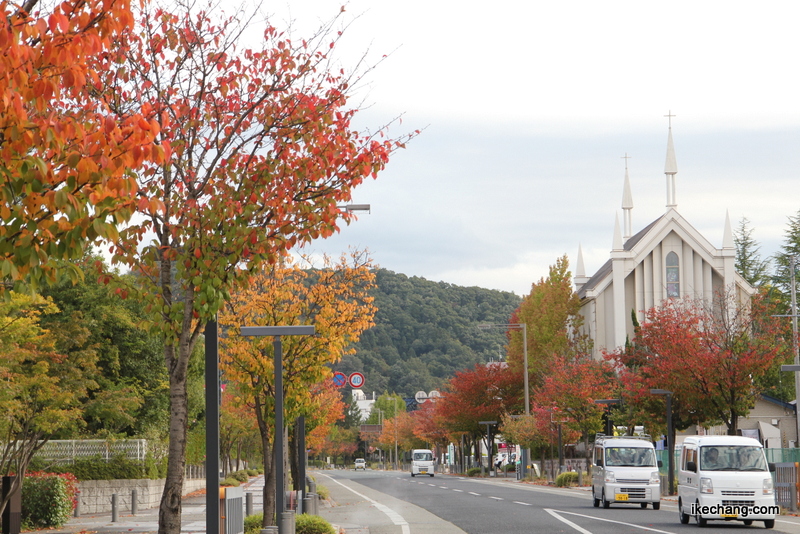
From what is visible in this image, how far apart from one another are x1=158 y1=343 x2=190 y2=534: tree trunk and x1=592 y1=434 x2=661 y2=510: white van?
67.3ft

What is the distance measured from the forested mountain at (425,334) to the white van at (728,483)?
139 metres

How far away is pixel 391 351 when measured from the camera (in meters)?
175

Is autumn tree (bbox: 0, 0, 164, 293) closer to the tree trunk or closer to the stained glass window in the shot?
the tree trunk

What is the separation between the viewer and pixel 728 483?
2123 cm

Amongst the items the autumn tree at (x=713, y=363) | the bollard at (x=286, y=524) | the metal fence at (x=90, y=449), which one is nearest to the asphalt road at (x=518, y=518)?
the autumn tree at (x=713, y=363)

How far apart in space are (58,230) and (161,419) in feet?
111

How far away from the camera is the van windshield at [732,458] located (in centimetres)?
2172

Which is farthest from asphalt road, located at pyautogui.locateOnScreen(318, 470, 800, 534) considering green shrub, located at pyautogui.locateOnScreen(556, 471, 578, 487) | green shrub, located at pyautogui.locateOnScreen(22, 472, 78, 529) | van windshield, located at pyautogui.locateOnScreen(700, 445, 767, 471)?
green shrub, located at pyautogui.locateOnScreen(556, 471, 578, 487)

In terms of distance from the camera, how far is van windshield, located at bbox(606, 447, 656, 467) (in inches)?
1187

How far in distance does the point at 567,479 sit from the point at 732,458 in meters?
28.3

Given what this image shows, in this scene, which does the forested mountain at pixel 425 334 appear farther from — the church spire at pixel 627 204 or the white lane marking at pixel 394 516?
the white lane marking at pixel 394 516

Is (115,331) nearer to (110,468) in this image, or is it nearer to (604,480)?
(110,468)

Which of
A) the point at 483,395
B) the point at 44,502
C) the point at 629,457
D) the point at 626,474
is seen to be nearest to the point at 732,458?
the point at 626,474

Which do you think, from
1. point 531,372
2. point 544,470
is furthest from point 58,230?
point 531,372
